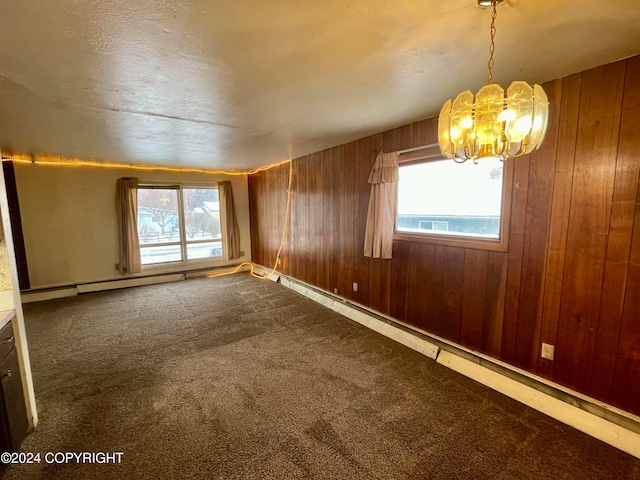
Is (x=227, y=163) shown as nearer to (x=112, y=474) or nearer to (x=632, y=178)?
(x=112, y=474)

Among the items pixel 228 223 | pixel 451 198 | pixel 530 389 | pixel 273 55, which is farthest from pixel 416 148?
pixel 228 223

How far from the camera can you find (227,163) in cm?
528

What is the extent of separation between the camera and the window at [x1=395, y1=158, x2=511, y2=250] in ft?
7.68

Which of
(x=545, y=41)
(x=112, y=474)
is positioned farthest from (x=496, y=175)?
(x=112, y=474)

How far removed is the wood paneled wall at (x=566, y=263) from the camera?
1721 mm

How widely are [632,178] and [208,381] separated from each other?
3.28m

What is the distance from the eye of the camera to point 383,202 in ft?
10.3

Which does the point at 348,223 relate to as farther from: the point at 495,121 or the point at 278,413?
the point at 495,121

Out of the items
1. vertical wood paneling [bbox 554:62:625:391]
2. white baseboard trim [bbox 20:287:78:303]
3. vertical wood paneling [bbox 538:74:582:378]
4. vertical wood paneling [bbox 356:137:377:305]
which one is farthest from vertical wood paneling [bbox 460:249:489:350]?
white baseboard trim [bbox 20:287:78:303]

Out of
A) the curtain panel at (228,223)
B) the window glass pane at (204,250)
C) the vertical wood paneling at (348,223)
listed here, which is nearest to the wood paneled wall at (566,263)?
the vertical wood paneling at (348,223)

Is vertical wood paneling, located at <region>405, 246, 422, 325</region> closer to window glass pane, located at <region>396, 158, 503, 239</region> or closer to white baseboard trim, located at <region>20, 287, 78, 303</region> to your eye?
window glass pane, located at <region>396, 158, 503, 239</region>

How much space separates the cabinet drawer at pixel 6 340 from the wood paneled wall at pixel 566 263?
124 inches

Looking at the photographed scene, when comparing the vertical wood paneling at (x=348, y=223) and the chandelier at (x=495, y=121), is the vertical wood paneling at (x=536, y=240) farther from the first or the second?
the vertical wood paneling at (x=348, y=223)

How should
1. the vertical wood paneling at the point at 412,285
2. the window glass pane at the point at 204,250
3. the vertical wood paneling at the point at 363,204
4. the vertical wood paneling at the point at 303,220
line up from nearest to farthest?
1. the vertical wood paneling at the point at 412,285
2. the vertical wood paneling at the point at 363,204
3. the vertical wood paneling at the point at 303,220
4. the window glass pane at the point at 204,250
